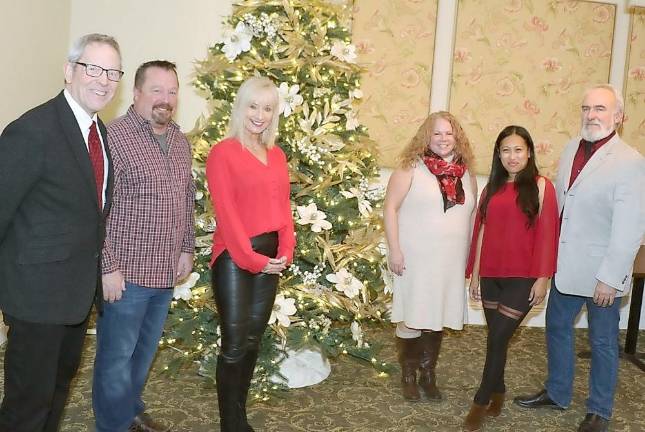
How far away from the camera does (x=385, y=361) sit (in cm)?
445

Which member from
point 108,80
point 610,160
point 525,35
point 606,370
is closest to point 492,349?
point 606,370

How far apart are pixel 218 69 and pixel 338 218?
1.02 metres

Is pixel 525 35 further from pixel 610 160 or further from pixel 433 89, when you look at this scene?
pixel 610 160

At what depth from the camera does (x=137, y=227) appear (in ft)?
8.98

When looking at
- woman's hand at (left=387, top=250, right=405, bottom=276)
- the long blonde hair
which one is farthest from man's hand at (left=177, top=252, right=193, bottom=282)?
woman's hand at (left=387, top=250, right=405, bottom=276)

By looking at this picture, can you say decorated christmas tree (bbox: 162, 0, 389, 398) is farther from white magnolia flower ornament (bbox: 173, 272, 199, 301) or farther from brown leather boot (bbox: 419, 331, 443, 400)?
brown leather boot (bbox: 419, 331, 443, 400)

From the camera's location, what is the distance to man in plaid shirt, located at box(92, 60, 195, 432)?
271 cm

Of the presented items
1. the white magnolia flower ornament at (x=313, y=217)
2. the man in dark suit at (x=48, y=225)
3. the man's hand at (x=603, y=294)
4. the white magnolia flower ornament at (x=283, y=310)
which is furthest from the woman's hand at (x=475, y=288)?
the man in dark suit at (x=48, y=225)

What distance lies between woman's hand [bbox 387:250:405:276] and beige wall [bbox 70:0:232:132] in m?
2.08

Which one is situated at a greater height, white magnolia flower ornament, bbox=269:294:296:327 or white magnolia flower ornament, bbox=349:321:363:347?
white magnolia flower ornament, bbox=269:294:296:327

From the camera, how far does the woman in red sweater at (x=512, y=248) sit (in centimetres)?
345

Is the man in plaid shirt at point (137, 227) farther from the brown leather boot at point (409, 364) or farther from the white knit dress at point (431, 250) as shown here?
the brown leather boot at point (409, 364)

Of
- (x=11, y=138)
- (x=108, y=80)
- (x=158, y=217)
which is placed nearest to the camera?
(x=11, y=138)

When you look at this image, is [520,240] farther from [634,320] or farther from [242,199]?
[634,320]
